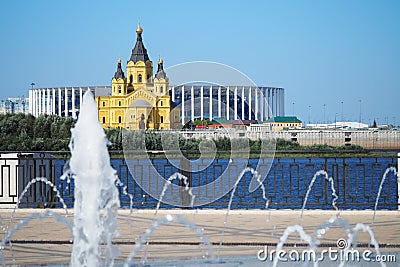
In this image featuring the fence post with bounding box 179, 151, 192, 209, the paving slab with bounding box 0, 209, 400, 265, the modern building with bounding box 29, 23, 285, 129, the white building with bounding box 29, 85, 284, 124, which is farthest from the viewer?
the white building with bounding box 29, 85, 284, 124

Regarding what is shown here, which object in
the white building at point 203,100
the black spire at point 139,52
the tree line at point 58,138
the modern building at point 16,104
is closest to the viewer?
the tree line at point 58,138

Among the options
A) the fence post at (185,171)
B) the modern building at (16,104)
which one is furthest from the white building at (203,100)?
the fence post at (185,171)

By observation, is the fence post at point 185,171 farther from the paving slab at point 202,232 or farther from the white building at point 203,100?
the white building at point 203,100

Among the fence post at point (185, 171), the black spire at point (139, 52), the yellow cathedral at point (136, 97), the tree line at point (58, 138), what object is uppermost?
the black spire at point (139, 52)

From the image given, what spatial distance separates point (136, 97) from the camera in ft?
240

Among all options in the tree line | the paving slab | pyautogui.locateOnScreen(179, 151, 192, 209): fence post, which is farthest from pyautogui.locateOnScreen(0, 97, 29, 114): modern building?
the paving slab

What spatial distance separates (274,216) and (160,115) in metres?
68.0

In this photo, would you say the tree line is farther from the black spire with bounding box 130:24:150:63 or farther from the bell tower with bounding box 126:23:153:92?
the black spire with bounding box 130:24:150:63

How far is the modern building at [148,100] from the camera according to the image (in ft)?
232

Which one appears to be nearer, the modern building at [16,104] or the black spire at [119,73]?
the black spire at [119,73]

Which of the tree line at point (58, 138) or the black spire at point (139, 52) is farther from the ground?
the black spire at point (139, 52)

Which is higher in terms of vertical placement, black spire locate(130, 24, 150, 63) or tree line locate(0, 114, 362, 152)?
A: black spire locate(130, 24, 150, 63)

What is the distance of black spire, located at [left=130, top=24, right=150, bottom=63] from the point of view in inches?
3204

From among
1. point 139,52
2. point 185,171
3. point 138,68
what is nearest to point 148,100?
point 138,68
